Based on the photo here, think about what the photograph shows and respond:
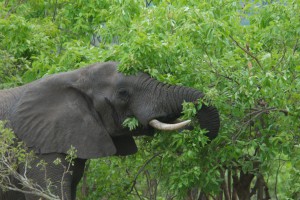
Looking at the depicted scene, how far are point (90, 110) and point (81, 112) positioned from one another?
0.32 ft

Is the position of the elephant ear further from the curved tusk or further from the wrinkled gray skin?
the curved tusk

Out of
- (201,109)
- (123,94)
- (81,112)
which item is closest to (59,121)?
(81,112)

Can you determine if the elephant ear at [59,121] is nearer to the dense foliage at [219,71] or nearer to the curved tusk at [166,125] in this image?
the dense foliage at [219,71]

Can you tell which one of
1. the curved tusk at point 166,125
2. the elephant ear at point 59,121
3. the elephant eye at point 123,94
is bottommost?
the elephant ear at point 59,121

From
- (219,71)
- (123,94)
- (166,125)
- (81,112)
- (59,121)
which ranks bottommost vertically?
(59,121)

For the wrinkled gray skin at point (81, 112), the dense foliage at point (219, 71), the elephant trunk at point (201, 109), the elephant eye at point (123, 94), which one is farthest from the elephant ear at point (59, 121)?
the elephant trunk at point (201, 109)

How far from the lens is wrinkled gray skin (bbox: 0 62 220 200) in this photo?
458 inches

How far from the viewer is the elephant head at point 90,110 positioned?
1156cm

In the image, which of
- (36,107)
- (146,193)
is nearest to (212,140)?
(36,107)

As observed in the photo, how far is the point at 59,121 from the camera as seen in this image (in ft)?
40.0

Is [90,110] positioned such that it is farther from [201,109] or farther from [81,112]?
[201,109]

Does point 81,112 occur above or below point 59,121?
above

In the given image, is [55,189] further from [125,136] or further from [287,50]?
[287,50]

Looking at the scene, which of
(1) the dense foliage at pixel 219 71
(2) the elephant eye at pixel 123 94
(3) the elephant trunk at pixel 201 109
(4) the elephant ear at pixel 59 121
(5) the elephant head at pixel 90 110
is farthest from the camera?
(4) the elephant ear at pixel 59 121
